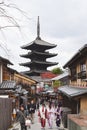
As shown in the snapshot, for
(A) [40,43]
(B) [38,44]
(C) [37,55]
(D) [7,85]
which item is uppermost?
(A) [40,43]

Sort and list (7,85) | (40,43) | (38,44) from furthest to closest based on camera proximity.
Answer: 1. (40,43)
2. (38,44)
3. (7,85)

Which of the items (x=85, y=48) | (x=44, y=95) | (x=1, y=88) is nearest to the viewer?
(x=85, y=48)

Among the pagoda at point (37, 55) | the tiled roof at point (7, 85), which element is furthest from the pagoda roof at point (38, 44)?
the tiled roof at point (7, 85)

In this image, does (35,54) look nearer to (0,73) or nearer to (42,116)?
(0,73)

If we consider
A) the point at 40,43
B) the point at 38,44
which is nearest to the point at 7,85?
the point at 38,44

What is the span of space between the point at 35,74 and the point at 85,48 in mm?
67876

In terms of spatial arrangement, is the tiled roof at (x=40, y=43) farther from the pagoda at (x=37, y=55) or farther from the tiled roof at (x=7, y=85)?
the tiled roof at (x=7, y=85)

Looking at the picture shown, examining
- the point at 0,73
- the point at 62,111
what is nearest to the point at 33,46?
the point at 0,73

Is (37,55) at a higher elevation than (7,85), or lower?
higher

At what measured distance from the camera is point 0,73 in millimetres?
34469

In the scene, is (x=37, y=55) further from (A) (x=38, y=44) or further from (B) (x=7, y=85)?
(B) (x=7, y=85)

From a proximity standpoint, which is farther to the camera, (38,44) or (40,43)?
(40,43)

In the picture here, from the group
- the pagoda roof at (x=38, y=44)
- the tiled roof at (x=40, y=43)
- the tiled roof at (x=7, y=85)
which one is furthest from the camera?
the tiled roof at (x=40, y=43)

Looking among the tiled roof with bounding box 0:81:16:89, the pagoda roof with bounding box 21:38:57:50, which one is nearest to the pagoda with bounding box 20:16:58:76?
the pagoda roof with bounding box 21:38:57:50
